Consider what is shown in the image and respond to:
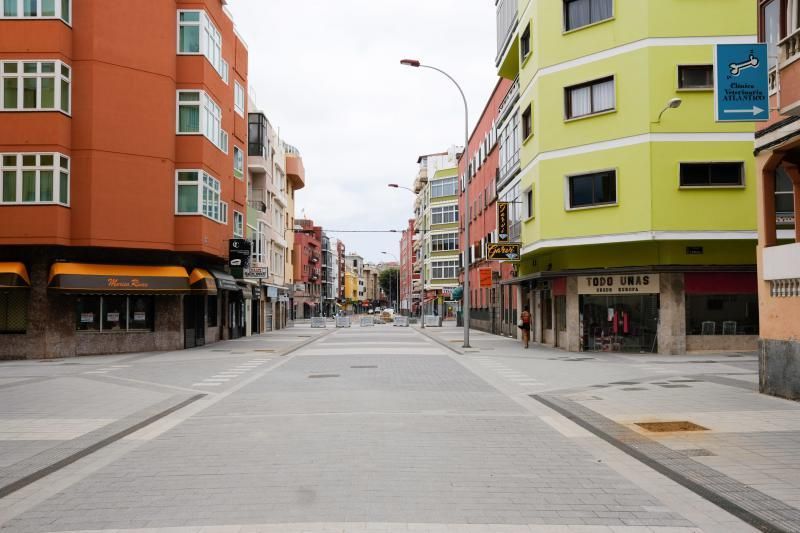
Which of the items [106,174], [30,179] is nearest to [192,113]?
[106,174]

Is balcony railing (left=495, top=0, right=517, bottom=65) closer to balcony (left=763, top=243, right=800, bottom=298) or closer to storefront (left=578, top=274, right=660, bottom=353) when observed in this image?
storefront (left=578, top=274, right=660, bottom=353)

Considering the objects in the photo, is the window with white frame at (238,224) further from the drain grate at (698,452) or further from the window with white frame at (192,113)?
the drain grate at (698,452)

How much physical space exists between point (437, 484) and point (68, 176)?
22.9 m

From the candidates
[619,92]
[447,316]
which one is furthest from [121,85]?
[447,316]

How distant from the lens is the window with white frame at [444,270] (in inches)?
3275

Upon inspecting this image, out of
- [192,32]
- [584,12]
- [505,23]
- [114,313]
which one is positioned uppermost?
[505,23]

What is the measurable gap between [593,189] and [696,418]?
16.5 meters

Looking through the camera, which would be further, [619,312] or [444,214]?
[444,214]

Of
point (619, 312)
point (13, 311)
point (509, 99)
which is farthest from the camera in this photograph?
point (509, 99)

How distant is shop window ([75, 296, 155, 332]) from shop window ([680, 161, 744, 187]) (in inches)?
826

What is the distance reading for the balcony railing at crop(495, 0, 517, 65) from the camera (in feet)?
108

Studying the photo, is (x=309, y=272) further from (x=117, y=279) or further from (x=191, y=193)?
(x=117, y=279)

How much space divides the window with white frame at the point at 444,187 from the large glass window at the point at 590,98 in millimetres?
52871

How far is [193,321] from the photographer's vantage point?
3206 cm
